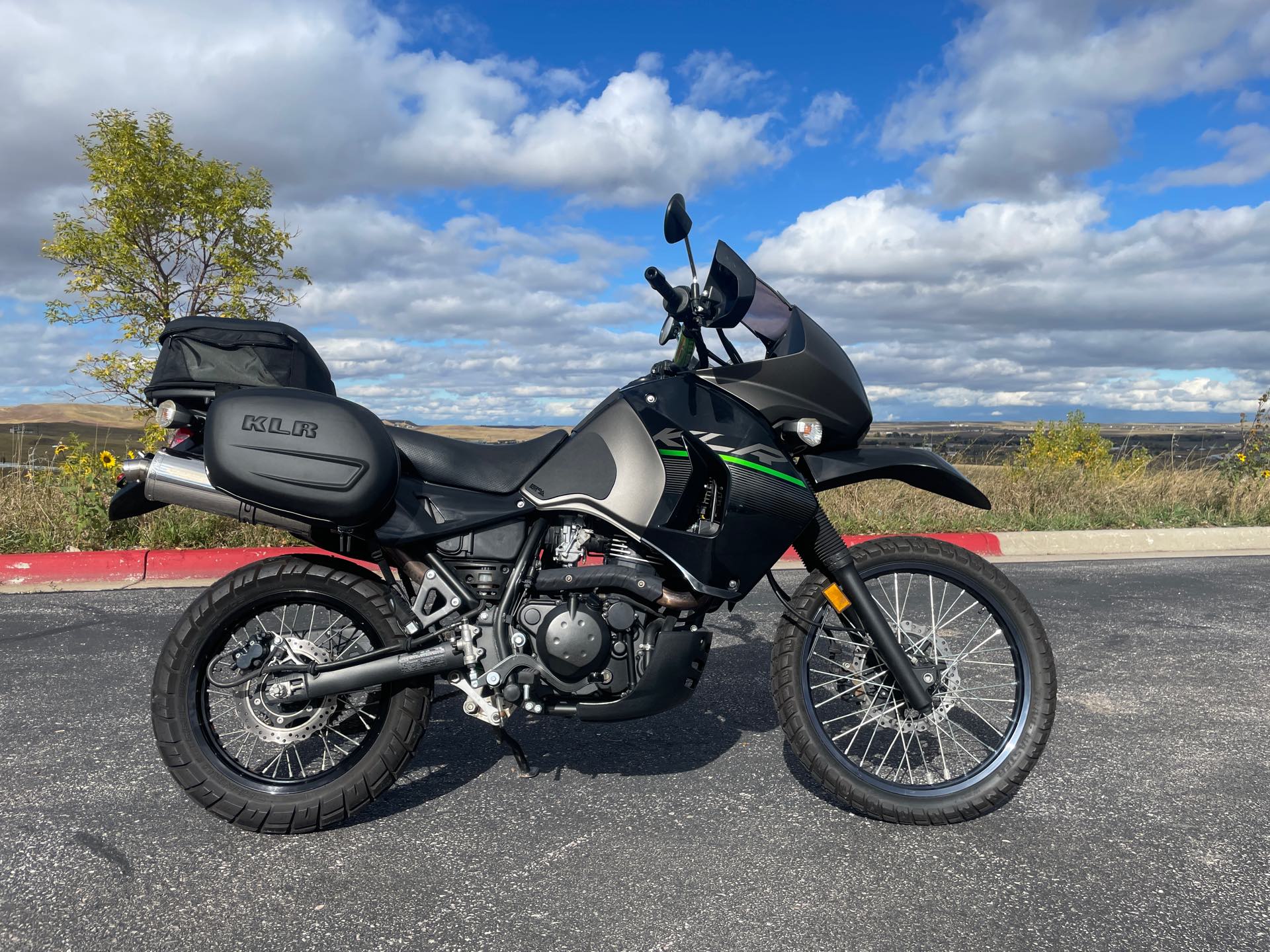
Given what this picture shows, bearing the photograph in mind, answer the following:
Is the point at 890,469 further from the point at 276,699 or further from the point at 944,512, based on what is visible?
the point at 944,512

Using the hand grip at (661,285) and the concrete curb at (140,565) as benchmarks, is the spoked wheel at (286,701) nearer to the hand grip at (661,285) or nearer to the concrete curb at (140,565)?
the hand grip at (661,285)

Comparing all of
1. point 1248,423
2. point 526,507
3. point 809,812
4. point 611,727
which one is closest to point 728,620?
point 611,727

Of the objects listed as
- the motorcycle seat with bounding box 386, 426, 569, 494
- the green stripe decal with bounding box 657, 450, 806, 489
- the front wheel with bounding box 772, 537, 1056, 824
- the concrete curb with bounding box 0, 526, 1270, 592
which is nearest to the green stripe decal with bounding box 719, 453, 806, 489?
the green stripe decal with bounding box 657, 450, 806, 489

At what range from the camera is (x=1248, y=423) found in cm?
1119

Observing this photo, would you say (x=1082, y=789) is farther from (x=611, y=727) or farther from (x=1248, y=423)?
(x=1248, y=423)

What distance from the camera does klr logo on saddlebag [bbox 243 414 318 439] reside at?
2.68 metres

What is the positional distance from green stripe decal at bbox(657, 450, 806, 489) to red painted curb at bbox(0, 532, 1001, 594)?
3.49 metres

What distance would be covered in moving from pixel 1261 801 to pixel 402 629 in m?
2.95

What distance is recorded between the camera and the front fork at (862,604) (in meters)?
3.00

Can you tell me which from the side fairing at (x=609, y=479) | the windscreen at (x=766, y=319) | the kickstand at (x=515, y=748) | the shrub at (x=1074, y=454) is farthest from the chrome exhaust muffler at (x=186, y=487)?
the shrub at (x=1074, y=454)

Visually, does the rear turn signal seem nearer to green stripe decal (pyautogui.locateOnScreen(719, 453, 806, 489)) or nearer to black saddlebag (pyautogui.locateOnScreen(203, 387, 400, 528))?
black saddlebag (pyautogui.locateOnScreen(203, 387, 400, 528))

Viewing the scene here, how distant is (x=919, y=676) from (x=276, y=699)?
2.12m

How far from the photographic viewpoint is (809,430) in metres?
2.91

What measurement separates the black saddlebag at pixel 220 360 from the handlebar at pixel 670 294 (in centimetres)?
115
